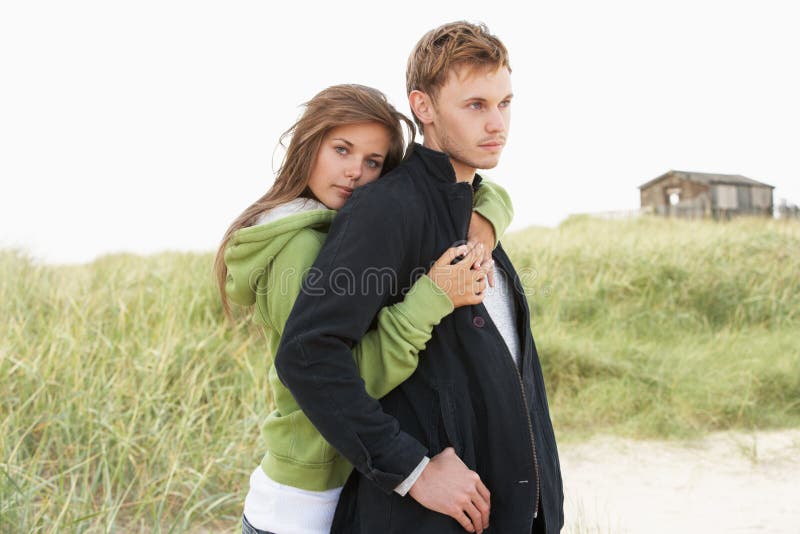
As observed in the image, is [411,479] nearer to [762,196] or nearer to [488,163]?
[488,163]

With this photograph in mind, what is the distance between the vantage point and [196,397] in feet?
14.2

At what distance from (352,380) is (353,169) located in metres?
0.59

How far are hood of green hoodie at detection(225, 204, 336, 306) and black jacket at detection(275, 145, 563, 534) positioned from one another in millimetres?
124

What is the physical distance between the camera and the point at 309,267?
5.40 feet

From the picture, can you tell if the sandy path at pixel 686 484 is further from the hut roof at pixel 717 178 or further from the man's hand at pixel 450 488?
the hut roof at pixel 717 178

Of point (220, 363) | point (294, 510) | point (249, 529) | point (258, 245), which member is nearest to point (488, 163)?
point (258, 245)

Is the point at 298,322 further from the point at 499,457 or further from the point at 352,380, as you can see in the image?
the point at 499,457

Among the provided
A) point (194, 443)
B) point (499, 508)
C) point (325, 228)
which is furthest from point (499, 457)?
point (194, 443)

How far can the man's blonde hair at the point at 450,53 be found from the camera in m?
1.74

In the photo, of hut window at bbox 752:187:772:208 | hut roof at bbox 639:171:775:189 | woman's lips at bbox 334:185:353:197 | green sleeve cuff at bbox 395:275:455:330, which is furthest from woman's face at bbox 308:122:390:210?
hut window at bbox 752:187:772:208

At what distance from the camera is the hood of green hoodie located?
1.68m

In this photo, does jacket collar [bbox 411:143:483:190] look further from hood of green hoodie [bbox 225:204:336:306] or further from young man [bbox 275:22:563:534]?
hood of green hoodie [bbox 225:204:336:306]

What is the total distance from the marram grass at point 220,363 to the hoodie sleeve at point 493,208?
2112mm

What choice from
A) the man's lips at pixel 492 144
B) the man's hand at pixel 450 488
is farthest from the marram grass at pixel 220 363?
Result: the man's lips at pixel 492 144
